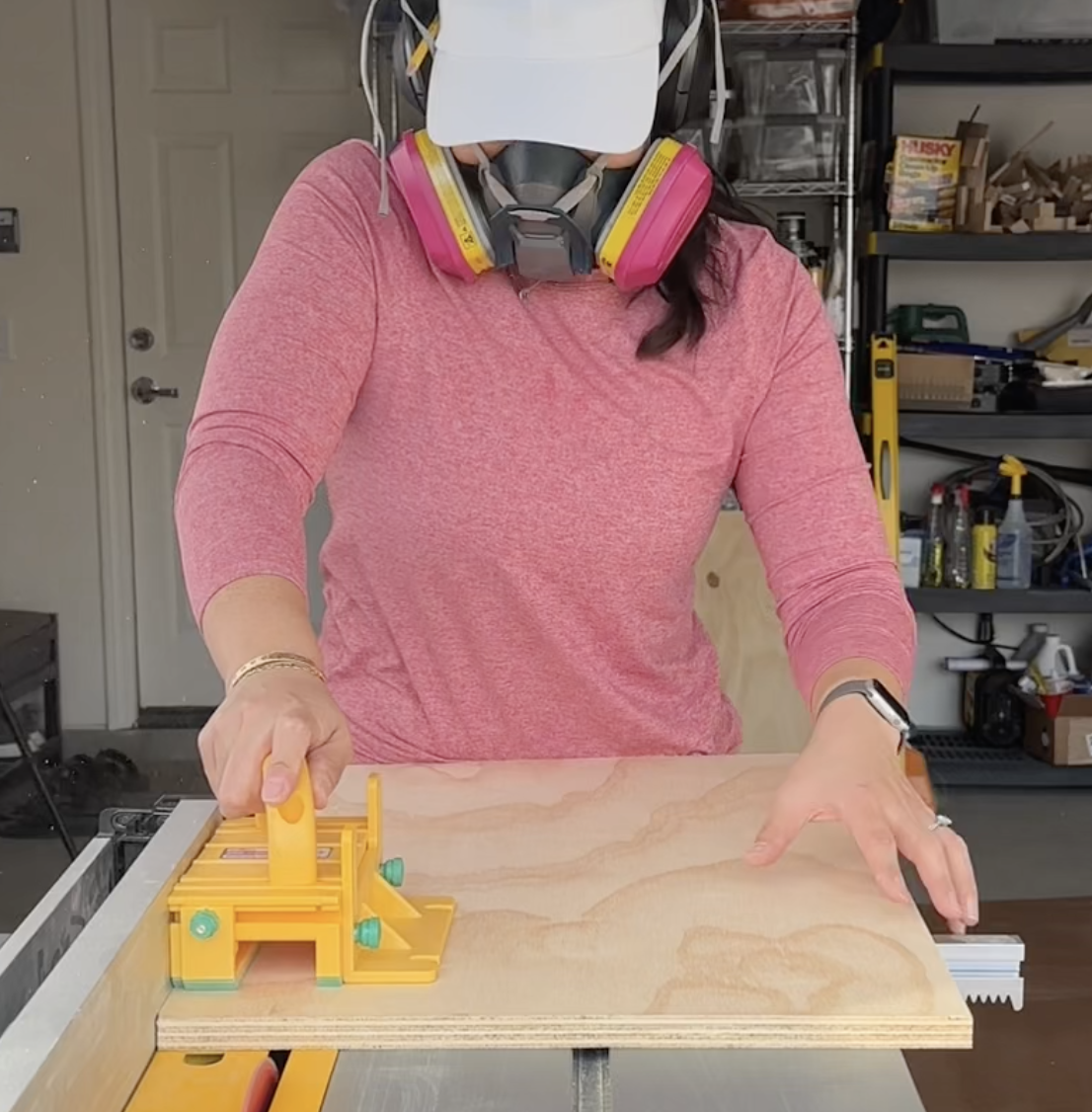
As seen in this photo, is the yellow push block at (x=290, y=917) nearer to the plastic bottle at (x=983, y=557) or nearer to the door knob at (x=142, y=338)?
the plastic bottle at (x=983, y=557)

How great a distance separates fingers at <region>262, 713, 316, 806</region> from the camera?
2.48 ft

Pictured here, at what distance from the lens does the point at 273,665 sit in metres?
0.86

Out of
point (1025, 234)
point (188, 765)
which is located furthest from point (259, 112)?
point (1025, 234)

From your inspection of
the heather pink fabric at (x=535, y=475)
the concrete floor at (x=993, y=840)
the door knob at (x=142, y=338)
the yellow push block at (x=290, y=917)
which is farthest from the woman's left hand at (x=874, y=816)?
the door knob at (x=142, y=338)

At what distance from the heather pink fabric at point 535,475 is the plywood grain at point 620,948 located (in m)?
0.16

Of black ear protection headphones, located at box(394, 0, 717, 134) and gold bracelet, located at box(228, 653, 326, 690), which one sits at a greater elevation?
black ear protection headphones, located at box(394, 0, 717, 134)

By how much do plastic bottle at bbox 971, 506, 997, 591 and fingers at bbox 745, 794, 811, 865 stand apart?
10.1ft

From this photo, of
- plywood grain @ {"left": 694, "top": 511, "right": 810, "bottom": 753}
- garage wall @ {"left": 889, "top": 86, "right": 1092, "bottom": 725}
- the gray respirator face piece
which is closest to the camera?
the gray respirator face piece

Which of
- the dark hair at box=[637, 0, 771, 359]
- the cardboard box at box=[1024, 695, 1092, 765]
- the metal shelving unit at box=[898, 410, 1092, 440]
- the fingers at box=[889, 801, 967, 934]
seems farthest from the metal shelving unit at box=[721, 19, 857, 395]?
the fingers at box=[889, 801, 967, 934]

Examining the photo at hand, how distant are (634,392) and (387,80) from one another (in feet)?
9.41

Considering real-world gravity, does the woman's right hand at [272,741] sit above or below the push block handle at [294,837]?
above

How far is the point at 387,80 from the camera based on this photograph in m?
3.81

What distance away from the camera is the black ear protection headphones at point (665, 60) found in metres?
1.15

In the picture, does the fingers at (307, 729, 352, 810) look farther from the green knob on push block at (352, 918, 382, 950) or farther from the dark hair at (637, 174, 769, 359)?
the dark hair at (637, 174, 769, 359)
